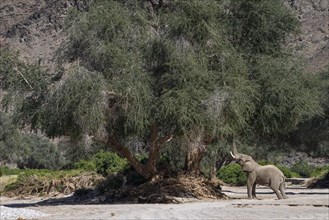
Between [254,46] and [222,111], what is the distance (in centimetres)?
492

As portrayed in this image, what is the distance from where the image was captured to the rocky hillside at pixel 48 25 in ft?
289

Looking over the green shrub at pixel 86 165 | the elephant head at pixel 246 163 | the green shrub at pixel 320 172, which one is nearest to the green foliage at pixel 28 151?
the green shrub at pixel 86 165

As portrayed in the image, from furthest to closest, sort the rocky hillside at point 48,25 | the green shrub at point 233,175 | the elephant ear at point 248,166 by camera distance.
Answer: the rocky hillside at point 48,25, the green shrub at point 233,175, the elephant ear at point 248,166

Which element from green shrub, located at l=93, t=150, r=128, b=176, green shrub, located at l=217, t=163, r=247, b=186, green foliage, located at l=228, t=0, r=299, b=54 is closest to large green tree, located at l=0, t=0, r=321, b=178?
green foliage, located at l=228, t=0, r=299, b=54

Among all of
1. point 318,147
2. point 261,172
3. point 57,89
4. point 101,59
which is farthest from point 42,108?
point 318,147

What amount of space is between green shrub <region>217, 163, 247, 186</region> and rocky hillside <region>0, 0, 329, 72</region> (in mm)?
29852

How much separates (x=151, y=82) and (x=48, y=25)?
290ft

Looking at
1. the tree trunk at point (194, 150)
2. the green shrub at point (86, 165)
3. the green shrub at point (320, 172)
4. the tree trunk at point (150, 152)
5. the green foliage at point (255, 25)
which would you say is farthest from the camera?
the green shrub at point (320, 172)

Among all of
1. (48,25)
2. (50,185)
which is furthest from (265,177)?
(48,25)

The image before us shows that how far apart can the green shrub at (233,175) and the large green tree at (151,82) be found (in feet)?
73.5

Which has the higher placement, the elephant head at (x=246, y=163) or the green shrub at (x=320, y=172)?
the green shrub at (x=320, y=172)

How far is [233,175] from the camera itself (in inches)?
1971

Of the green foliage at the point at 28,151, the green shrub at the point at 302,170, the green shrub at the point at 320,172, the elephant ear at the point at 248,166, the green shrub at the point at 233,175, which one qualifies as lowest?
the elephant ear at the point at 248,166

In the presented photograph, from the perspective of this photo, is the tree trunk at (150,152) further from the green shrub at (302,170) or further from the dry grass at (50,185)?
the green shrub at (302,170)
